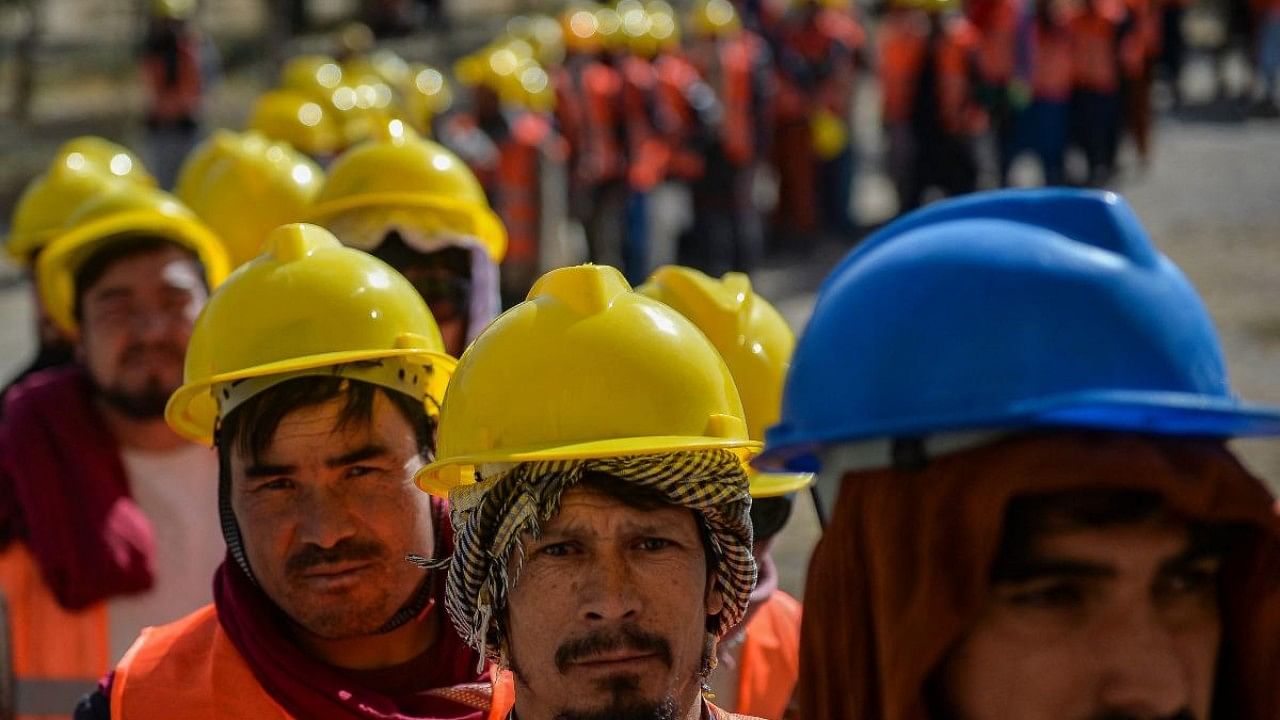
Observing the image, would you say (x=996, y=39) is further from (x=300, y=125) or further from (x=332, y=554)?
(x=332, y=554)

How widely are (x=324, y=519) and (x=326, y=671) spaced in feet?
0.88

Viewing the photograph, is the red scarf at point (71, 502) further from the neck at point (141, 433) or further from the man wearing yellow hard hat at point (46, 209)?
the man wearing yellow hard hat at point (46, 209)

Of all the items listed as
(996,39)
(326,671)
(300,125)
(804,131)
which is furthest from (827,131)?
(326,671)

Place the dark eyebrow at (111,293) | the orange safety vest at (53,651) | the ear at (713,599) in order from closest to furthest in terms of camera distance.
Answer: the ear at (713,599) → the orange safety vest at (53,651) → the dark eyebrow at (111,293)

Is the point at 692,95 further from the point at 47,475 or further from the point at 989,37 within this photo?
the point at 47,475

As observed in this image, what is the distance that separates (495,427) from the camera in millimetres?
3137

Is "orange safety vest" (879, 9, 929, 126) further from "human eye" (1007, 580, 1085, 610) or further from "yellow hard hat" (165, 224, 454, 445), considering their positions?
"human eye" (1007, 580, 1085, 610)

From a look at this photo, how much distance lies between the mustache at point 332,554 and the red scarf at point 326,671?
0.13m

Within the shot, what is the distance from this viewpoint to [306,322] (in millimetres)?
4051

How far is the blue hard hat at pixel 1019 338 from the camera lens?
2.21 metres

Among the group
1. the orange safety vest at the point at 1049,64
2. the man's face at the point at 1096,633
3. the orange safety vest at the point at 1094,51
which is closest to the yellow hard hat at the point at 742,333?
the man's face at the point at 1096,633

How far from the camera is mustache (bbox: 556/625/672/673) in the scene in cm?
301

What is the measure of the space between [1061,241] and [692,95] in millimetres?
15083

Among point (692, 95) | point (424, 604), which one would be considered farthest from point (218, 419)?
point (692, 95)
